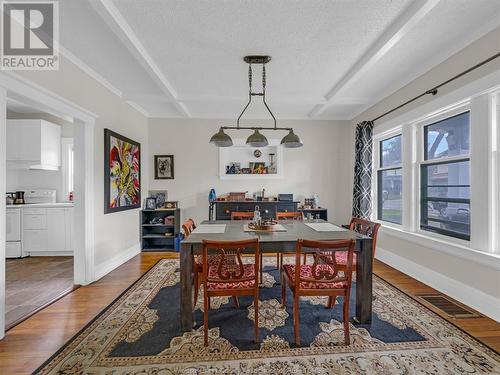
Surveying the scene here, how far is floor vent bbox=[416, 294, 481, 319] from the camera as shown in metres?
2.36

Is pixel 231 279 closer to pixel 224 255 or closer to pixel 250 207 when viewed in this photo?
pixel 224 255

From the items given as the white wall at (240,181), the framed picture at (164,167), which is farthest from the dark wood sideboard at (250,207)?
the framed picture at (164,167)

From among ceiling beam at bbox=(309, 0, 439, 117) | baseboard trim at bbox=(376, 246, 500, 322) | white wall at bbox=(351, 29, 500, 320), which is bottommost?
baseboard trim at bbox=(376, 246, 500, 322)

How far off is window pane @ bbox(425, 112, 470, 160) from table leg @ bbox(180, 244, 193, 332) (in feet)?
10.3

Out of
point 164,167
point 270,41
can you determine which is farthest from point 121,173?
point 270,41

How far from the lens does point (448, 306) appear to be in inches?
99.5

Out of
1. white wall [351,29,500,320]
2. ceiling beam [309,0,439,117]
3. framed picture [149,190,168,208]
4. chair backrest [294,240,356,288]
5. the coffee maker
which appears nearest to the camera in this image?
chair backrest [294,240,356,288]

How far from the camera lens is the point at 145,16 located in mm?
2150

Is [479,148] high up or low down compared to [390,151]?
down

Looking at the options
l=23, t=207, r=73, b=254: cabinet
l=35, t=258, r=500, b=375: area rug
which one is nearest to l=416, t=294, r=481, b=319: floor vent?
l=35, t=258, r=500, b=375: area rug

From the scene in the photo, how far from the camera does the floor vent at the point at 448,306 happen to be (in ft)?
7.74

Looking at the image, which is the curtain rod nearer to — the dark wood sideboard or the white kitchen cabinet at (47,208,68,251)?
the dark wood sideboard

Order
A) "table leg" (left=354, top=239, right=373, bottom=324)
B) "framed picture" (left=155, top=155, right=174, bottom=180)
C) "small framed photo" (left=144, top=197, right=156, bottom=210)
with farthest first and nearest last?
"framed picture" (left=155, top=155, right=174, bottom=180) → "small framed photo" (left=144, top=197, right=156, bottom=210) → "table leg" (left=354, top=239, right=373, bottom=324)

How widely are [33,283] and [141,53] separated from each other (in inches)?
124
